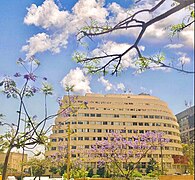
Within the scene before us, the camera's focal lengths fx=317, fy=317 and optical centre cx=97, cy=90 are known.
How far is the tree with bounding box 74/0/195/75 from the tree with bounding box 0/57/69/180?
1187 millimetres

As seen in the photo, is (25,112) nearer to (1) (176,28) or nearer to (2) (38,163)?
(1) (176,28)

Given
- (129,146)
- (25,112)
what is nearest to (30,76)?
(25,112)

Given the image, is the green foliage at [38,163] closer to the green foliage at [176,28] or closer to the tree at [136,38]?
the tree at [136,38]

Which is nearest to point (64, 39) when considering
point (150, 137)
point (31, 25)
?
point (31, 25)

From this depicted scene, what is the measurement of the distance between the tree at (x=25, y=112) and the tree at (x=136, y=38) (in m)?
1.19

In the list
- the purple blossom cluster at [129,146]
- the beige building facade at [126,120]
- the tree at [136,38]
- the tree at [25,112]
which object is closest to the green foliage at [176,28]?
the tree at [136,38]

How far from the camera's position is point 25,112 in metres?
2.86

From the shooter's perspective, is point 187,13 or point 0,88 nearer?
point 187,13

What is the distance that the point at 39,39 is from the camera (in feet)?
9.55

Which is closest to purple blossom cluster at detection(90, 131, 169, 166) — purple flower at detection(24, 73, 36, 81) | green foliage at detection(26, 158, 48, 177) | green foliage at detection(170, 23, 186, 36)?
green foliage at detection(26, 158, 48, 177)

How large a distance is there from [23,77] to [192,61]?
179 centimetres

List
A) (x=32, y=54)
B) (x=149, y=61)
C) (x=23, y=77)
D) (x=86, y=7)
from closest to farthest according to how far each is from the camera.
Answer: (x=149, y=61) < (x=86, y=7) < (x=23, y=77) < (x=32, y=54)

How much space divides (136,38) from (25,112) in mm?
1718

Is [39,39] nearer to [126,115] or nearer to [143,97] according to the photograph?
[126,115]
